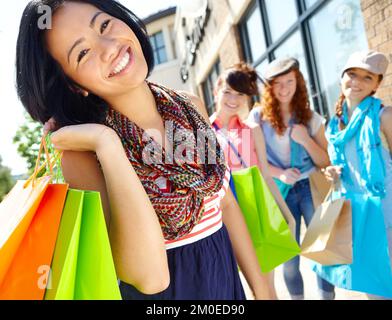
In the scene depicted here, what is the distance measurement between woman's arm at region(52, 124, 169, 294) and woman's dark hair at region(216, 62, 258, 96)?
5.88 ft

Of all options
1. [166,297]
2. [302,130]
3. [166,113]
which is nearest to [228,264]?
[166,297]

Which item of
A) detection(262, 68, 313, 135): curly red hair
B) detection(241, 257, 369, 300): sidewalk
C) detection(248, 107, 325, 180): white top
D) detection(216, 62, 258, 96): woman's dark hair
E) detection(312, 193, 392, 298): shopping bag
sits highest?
detection(216, 62, 258, 96): woman's dark hair

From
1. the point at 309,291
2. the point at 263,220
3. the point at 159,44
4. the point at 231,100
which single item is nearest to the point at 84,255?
the point at 263,220

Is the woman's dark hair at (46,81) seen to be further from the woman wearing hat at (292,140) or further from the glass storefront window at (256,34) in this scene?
the glass storefront window at (256,34)

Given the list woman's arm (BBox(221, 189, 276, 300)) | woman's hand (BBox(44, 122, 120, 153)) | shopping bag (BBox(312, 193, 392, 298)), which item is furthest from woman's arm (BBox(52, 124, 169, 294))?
shopping bag (BBox(312, 193, 392, 298))

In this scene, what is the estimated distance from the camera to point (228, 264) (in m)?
1.29

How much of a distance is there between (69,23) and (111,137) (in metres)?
0.38

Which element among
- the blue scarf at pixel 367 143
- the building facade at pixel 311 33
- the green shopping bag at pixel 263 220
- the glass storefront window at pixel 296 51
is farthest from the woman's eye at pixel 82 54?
the glass storefront window at pixel 296 51

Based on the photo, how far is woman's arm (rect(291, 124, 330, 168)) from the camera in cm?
270

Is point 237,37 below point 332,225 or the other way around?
the other way around

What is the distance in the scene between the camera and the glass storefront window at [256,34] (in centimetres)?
650

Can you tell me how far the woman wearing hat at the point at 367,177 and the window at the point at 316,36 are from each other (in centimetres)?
148

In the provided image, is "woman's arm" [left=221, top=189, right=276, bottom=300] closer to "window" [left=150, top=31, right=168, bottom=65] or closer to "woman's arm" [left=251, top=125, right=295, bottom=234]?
"woman's arm" [left=251, top=125, right=295, bottom=234]
